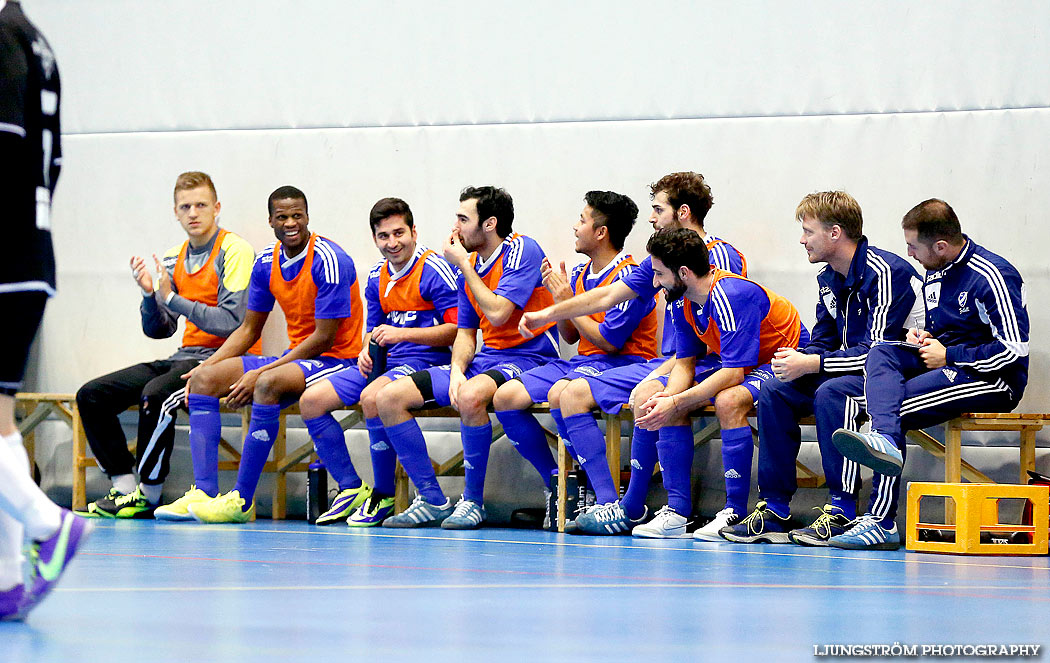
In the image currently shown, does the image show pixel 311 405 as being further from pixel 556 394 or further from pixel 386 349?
pixel 556 394

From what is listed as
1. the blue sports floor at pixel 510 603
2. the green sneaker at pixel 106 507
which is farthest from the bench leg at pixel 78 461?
the blue sports floor at pixel 510 603

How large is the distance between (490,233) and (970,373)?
244cm

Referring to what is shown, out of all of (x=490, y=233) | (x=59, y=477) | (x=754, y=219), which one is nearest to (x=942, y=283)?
(x=754, y=219)

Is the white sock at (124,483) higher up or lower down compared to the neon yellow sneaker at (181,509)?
higher up

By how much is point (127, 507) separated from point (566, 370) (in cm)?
246

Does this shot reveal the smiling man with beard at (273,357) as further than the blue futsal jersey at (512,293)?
Yes

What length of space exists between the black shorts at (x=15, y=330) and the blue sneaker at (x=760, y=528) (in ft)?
11.0

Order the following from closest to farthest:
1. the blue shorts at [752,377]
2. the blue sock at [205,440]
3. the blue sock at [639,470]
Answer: the blue shorts at [752,377], the blue sock at [639,470], the blue sock at [205,440]

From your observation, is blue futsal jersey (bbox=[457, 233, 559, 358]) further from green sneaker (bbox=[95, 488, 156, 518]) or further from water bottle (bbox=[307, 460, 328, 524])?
green sneaker (bbox=[95, 488, 156, 518])

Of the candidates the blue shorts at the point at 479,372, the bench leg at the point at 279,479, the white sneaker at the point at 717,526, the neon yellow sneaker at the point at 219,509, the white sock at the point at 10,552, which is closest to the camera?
the white sock at the point at 10,552

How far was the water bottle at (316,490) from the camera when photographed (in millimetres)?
6676

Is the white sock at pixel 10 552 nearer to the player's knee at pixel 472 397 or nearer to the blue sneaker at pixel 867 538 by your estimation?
the blue sneaker at pixel 867 538

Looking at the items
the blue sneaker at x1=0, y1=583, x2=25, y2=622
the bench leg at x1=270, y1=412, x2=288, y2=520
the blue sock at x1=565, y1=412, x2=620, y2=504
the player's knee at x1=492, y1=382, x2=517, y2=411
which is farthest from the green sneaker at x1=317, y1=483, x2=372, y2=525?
the blue sneaker at x1=0, y1=583, x2=25, y2=622

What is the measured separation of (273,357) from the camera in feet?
23.0
